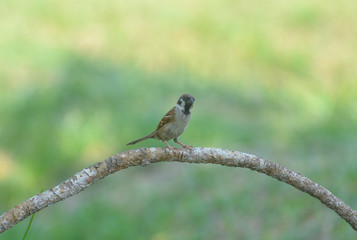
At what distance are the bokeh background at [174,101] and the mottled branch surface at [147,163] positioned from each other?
233 centimetres

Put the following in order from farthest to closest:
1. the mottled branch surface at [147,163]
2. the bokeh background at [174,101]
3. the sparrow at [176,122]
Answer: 1. the bokeh background at [174,101]
2. the sparrow at [176,122]
3. the mottled branch surface at [147,163]

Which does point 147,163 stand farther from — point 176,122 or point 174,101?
point 174,101

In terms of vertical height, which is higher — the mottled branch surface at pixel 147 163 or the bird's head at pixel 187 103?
the bird's head at pixel 187 103

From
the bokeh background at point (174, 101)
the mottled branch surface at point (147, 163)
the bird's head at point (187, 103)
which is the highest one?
the bokeh background at point (174, 101)

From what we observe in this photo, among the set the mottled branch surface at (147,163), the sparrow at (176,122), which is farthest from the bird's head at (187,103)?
the mottled branch surface at (147,163)

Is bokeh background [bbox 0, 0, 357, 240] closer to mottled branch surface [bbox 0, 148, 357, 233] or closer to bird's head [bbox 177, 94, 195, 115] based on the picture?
bird's head [bbox 177, 94, 195, 115]

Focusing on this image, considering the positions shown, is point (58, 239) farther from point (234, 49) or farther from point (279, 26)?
point (279, 26)

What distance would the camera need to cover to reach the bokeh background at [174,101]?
5918 mm

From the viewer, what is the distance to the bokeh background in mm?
5918

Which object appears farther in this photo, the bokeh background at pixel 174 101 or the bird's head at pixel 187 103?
the bokeh background at pixel 174 101

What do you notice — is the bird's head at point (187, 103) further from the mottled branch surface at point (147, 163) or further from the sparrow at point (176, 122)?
the mottled branch surface at point (147, 163)

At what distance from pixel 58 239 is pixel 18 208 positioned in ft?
12.9

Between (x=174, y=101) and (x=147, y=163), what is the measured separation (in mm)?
5639

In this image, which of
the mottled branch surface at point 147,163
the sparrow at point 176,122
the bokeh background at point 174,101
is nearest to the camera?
the mottled branch surface at point 147,163
